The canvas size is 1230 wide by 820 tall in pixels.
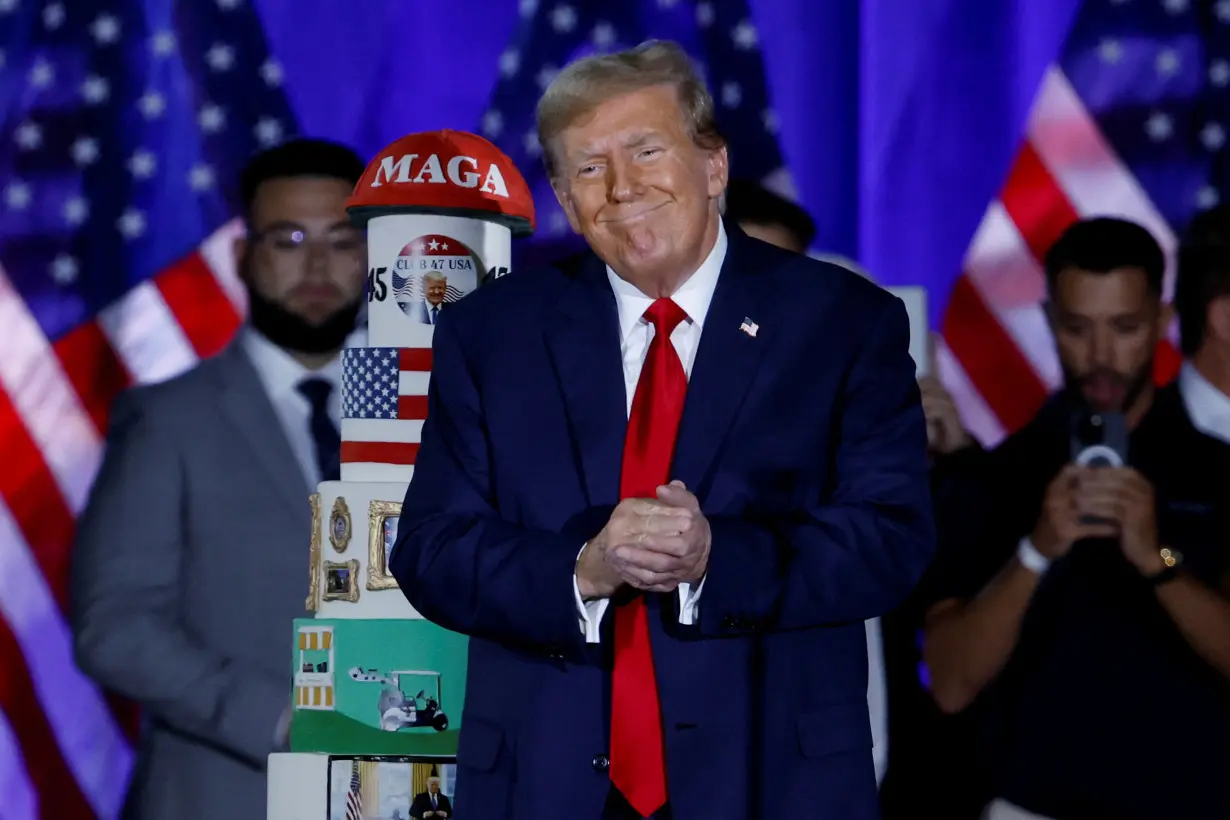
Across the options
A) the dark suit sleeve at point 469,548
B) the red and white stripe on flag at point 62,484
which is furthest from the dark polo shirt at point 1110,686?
the red and white stripe on flag at point 62,484

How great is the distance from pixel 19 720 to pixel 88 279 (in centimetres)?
118

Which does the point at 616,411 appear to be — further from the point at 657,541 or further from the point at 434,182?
the point at 434,182

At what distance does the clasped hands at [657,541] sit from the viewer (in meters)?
1.56

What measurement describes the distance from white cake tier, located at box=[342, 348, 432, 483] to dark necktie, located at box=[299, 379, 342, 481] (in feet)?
3.53

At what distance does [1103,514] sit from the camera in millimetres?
2768

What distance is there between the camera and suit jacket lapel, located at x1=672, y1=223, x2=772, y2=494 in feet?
5.75

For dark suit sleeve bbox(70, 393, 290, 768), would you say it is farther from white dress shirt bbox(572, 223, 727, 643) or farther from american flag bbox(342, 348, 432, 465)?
white dress shirt bbox(572, 223, 727, 643)

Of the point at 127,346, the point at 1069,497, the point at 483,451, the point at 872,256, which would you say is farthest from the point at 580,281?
the point at 127,346

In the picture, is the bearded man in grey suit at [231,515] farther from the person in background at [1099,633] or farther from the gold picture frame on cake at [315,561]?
the person in background at [1099,633]

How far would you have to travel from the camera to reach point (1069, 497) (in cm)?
278

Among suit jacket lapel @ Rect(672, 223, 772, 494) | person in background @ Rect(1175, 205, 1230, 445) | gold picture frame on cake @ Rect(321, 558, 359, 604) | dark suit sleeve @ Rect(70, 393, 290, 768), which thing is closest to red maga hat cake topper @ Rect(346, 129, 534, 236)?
gold picture frame on cake @ Rect(321, 558, 359, 604)

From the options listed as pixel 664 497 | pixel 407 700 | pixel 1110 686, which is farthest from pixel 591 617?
pixel 1110 686

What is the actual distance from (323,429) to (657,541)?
2.38 m

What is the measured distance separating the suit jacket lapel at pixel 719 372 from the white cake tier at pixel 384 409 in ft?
3.02
